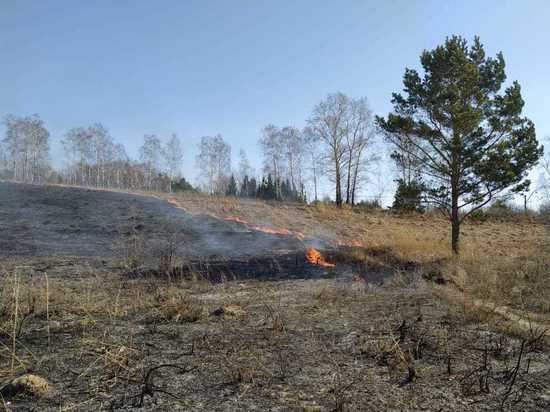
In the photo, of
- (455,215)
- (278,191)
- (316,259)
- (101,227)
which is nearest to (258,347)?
(316,259)

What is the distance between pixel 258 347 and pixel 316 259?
9.94 metres

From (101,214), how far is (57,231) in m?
3.54

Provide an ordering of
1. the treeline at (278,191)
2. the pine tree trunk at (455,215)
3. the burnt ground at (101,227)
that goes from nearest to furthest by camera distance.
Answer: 1. the burnt ground at (101,227)
2. the pine tree trunk at (455,215)
3. the treeline at (278,191)

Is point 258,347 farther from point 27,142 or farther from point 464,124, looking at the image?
point 27,142

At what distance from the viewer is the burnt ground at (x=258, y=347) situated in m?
3.41

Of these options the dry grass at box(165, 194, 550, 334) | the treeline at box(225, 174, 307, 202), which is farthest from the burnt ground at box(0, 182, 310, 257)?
the treeline at box(225, 174, 307, 202)

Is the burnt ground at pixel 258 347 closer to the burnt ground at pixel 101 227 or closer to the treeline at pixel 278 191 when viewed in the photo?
the burnt ground at pixel 101 227

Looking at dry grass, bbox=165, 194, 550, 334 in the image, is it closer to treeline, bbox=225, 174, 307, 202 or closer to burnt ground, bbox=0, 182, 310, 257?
burnt ground, bbox=0, 182, 310, 257

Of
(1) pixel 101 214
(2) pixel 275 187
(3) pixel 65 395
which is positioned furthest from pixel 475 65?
(2) pixel 275 187

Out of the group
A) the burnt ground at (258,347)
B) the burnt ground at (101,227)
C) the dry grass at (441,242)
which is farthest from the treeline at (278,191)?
the burnt ground at (258,347)

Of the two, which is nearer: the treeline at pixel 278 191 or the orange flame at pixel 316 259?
the orange flame at pixel 316 259

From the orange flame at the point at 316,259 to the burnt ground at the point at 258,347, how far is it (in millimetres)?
2849

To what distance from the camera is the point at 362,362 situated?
4.34 metres

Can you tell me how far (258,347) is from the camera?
15.5 feet
